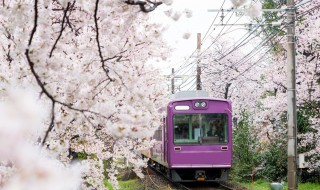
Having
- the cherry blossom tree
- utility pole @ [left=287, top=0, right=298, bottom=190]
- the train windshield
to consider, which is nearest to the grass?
the train windshield

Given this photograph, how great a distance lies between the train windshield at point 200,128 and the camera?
14.5 metres

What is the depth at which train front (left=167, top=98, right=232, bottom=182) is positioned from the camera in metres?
14.5

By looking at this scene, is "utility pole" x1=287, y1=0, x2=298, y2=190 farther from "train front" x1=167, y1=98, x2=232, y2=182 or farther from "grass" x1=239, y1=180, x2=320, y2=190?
"train front" x1=167, y1=98, x2=232, y2=182

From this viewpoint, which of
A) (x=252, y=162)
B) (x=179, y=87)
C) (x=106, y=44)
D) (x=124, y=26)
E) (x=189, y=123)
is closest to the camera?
(x=124, y=26)

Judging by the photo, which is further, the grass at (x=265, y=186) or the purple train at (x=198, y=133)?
the purple train at (x=198, y=133)

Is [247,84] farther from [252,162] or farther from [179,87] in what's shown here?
[252,162]

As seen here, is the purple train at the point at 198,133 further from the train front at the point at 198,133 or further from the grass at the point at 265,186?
the grass at the point at 265,186

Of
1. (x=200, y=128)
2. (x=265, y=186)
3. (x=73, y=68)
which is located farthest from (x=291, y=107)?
(x=73, y=68)

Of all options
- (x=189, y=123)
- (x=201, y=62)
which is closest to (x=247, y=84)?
(x=201, y=62)

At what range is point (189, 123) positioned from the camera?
14.5m

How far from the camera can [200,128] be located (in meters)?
14.6

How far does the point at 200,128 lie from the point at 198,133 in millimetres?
151

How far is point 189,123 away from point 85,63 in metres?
10.4

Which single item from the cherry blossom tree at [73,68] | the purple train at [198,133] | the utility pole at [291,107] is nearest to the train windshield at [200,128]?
the purple train at [198,133]
